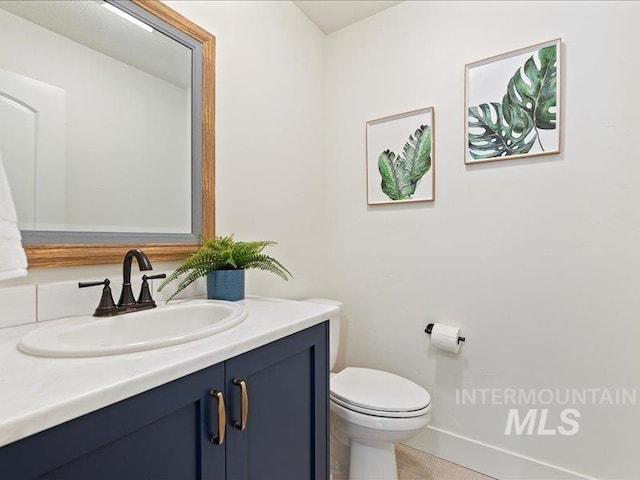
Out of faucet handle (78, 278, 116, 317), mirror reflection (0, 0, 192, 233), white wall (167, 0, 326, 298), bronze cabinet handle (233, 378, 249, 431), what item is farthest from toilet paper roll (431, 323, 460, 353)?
faucet handle (78, 278, 116, 317)

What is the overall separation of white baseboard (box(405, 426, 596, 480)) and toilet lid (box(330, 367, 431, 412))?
42 centimetres

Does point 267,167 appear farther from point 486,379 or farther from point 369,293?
point 486,379

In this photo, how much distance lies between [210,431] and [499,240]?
53.9 inches

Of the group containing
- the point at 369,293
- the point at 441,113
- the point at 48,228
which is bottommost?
the point at 369,293

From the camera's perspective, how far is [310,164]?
187 centimetres

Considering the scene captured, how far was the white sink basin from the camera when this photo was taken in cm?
62

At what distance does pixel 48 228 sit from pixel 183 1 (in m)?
0.97

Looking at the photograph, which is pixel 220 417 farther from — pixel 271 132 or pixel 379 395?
pixel 271 132

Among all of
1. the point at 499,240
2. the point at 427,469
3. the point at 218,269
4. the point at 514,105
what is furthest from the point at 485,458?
the point at 514,105

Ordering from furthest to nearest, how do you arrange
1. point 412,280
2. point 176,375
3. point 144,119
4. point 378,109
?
point 378,109 → point 412,280 → point 144,119 → point 176,375

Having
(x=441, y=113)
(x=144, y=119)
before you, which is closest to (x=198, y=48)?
(x=144, y=119)

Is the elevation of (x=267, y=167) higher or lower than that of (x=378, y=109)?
lower

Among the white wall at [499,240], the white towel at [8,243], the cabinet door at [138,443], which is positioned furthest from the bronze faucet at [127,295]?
the white wall at [499,240]

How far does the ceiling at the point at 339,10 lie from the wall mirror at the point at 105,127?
0.79 metres
